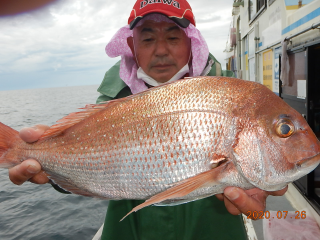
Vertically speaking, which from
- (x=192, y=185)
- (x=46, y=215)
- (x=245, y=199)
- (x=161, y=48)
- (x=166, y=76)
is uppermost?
(x=161, y=48)

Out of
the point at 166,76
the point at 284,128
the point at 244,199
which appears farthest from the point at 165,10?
the point at 244,199

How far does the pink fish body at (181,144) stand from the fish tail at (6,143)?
125mm

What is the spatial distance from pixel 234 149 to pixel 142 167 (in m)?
0.53

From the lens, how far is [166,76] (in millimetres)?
2252

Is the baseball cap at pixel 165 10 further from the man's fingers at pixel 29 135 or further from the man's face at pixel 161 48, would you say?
the man's fingers at pixel 29 135

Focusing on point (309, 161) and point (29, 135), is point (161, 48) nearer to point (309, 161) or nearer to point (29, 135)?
point (29, 135)

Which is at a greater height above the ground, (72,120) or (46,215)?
(72,120)

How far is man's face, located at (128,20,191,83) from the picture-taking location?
213cm

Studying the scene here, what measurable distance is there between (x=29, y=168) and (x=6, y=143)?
289mm

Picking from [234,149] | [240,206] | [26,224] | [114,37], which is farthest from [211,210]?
[26,224]

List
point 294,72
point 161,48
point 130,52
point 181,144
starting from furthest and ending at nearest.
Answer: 1. point 294,72
2. point 130,52
3. point 161,48
4. point 181,144

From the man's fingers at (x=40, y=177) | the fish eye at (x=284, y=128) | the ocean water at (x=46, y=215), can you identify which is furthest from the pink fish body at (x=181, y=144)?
the ocean water at (x=46, y=215)

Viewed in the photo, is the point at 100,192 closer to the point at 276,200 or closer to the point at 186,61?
the point at 186,61

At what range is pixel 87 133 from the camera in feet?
5.00
